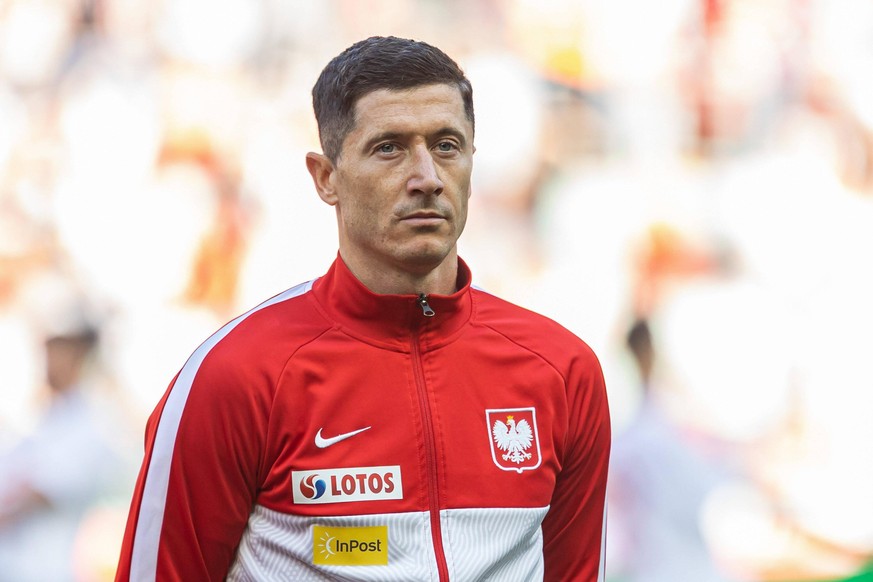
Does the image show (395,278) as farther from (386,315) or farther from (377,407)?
(377,407)

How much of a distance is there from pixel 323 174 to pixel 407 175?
0.17 meters

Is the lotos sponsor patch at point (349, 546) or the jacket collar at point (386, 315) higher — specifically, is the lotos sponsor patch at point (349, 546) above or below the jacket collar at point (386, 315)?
below

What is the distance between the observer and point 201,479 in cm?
142

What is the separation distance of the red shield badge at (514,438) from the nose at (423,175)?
30 centimetres

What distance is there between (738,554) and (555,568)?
1600 millimetres

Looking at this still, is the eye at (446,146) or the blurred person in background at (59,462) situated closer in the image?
the eye at (446,146)

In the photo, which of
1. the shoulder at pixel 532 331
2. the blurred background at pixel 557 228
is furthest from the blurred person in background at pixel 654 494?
the shoulder at pixel 532 331

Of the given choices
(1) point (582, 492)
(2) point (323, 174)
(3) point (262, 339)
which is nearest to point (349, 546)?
(3) point (262, 339)

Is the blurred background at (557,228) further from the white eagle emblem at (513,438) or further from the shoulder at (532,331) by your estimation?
the white eagle emblem at (513,438)

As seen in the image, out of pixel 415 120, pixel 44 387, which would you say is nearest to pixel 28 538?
pixel 44 387

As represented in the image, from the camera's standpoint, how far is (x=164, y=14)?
302cm

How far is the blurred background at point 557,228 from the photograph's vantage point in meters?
2.95

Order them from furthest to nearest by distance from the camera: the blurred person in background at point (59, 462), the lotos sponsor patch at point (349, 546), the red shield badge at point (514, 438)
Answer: the blurred person in background at point (59, 462)
the red shield badge at point (514, 438)
the lotos sponsor patch at point (349, 546)

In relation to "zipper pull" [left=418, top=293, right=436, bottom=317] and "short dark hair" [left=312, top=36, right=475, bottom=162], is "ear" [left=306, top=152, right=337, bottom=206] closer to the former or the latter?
"short dark hair" [left=312, top=36, right=475, bottom=162]
